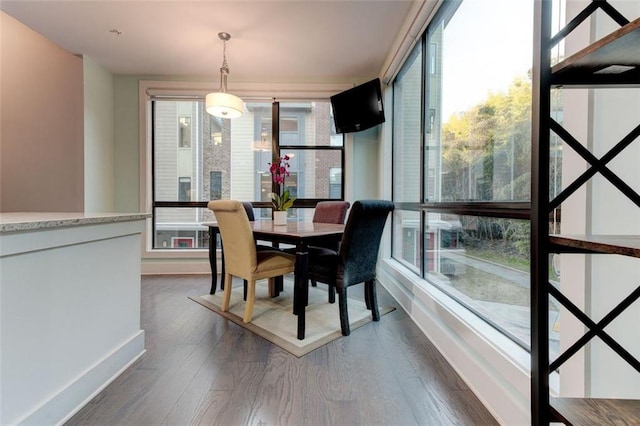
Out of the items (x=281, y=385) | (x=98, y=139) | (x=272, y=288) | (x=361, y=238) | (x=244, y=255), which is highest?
(x=98, y=139)

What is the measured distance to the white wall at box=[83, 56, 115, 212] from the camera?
11.1 feet

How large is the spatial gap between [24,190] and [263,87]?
322 centimetres

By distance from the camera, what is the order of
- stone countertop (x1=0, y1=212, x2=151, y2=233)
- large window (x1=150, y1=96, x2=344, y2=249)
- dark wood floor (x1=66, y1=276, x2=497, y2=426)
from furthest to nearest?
large window (x1=150, y1=96, x2=344, y2=249), dark wood floor (x1=66, y1=276, x2=497, y2=426), stone countertop (x1=0, y1=212, x2=151, y2=233)

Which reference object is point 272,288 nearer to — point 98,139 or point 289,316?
point 289,316

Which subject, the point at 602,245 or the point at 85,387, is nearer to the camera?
the point at 602,245

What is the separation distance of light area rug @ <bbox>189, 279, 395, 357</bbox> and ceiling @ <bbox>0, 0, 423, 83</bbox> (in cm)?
266

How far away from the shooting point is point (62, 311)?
125 cm

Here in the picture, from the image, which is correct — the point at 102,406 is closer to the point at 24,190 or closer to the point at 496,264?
the point at 496,264

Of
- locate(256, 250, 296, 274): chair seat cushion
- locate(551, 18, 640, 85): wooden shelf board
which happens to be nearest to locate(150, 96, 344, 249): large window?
locate(256, 250, 296, 274): chair seat cushion

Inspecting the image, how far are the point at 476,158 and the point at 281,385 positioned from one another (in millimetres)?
1733

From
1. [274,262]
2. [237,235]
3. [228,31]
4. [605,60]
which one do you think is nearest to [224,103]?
[228,31]

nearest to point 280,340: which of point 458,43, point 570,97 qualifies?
point 570,97

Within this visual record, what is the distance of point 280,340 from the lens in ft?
6.27

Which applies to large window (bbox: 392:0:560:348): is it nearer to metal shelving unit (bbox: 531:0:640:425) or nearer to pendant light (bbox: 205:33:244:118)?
metal shelving unit (bbox: 531:0:640:425)
